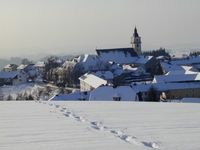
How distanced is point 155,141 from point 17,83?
79950 millimetres

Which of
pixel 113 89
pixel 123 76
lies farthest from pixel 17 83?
pixel 113 89

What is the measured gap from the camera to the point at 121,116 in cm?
730

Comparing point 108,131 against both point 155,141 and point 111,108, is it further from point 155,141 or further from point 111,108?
point 111,108

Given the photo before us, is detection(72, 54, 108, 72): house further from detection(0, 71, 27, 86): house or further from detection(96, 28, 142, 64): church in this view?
detection(0, 71, 27, 86): house

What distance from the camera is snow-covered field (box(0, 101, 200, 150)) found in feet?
16.1

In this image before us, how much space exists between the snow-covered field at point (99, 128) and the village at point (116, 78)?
62.7 feet

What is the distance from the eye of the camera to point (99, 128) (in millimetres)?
6031

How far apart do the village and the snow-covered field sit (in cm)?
1910

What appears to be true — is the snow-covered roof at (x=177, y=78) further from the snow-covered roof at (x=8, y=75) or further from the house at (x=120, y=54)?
the snow-covered roof at (x=8, y=75)

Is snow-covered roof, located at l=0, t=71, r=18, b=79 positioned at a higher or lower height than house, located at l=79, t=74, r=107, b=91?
higher

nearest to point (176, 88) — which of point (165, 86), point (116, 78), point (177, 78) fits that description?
point (165, 86)

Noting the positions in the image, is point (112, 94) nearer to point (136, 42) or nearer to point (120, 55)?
point (120, 55)

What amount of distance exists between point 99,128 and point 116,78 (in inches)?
2306

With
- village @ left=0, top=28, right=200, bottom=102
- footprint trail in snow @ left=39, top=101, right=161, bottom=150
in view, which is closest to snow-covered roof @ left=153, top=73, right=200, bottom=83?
village @ left=0, top=28, right=200, bottom=102
